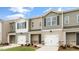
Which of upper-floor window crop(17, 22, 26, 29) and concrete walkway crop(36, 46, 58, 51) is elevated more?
upper-floor window crop(17, 22, 26, 29)

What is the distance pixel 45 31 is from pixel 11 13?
0.63 metres

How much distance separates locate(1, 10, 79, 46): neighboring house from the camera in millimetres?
2596

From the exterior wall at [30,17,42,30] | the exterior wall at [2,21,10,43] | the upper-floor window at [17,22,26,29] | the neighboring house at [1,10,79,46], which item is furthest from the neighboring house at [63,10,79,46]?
the exterior wall at [2,21,10,43]

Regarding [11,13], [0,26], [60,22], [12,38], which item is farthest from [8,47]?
[60,22]

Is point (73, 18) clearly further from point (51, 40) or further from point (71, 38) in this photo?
point (51, 40)

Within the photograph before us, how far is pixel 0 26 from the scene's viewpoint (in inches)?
108

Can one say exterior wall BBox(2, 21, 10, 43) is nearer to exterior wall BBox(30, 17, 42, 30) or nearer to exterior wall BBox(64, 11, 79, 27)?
exterior wall BBox(30, 17, 42, 30)

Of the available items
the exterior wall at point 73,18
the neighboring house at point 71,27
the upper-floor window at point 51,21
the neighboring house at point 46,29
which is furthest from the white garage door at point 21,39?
the exterior wall at point 73,18

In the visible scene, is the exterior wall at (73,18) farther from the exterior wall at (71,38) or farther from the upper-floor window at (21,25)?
the upper-floor window at (21,25)

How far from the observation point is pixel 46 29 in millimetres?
2688

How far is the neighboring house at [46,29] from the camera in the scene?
8.52 feet
